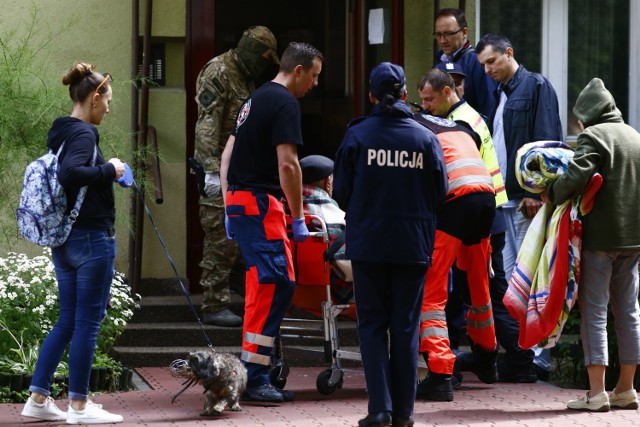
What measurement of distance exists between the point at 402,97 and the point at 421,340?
5.35 feet

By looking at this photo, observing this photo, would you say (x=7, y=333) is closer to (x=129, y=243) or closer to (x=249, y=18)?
(x=129, y=243)

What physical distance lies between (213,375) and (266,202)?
1.10 m

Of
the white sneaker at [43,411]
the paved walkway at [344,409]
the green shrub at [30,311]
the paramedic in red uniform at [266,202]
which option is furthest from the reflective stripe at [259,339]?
the white sneaker at [43,411]

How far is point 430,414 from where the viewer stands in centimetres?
768

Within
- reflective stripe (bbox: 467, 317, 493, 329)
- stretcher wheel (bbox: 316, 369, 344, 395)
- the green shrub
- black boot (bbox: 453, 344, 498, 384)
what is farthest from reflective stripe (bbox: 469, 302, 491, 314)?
the green shrub

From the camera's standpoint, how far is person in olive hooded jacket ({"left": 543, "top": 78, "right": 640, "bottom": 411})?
767 centimetres

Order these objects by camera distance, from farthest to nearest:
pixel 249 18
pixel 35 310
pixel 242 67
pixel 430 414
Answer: pixel 249 18
pixel 242 67
pixel 35 310
pixel 430 414

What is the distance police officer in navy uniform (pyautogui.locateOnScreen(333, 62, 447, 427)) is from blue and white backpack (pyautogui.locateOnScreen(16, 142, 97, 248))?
149 cm

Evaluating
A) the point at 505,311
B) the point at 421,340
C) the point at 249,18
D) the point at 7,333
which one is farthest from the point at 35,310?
the point at 249,18

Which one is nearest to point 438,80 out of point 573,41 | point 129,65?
point 129,65

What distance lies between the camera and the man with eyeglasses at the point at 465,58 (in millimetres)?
9727

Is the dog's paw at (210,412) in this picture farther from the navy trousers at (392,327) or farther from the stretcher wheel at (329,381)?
the navy trousers at (392,327)

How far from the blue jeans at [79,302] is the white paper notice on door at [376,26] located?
4.74 metres

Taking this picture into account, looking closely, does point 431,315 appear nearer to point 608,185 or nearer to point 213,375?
point 608,185
